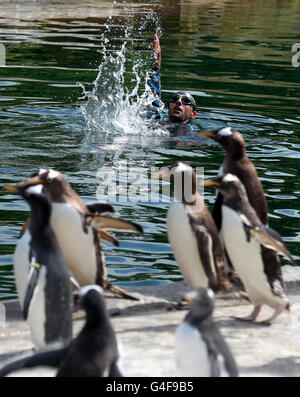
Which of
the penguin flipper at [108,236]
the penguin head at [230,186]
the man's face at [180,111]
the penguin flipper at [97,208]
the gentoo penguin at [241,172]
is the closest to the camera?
the penguin head at [230,186]

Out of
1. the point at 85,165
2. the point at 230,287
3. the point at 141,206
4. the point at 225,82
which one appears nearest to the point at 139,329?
the point at 230,287

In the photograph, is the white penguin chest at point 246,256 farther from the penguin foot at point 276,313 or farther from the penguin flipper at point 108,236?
the penguin flipper at point 108,236

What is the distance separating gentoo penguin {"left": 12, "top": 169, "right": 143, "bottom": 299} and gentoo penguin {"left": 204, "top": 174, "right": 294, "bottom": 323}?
1.87 feet

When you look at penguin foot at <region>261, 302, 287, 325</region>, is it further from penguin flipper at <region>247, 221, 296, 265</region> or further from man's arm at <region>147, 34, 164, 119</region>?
man's arm at <region>147, 34, 164, 119</region>

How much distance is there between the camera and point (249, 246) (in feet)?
17.3

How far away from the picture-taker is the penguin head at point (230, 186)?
5.36 m

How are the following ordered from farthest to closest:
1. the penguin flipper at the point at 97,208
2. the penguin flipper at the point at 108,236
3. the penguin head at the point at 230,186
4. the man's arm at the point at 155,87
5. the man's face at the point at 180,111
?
the man's arm at the point at 155,87 → the man's face at the point at 180,111 → the penguin flipper at the point at 97,208 → the penguin flipper at the point at 108,236 → the penguin head at the point at 230,186

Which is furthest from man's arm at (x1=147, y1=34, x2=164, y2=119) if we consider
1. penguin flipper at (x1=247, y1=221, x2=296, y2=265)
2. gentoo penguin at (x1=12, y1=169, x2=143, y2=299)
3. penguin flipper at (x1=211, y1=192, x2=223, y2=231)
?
penguin flipper at (x1=247, y1=221, x2=296, y2=265)

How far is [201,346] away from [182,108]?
304 inches

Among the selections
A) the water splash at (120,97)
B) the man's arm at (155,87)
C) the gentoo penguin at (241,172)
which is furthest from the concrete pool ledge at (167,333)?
the man's arm at (155,87)

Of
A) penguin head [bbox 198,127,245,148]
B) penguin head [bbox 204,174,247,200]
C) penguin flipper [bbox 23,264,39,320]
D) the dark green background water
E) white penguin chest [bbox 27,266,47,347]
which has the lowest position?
the dark green background water

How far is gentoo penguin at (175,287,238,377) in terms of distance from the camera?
380 centimetres

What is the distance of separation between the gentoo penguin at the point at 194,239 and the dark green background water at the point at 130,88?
3.36 ft

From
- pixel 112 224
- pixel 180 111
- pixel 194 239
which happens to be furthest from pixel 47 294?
pixel 180 111
